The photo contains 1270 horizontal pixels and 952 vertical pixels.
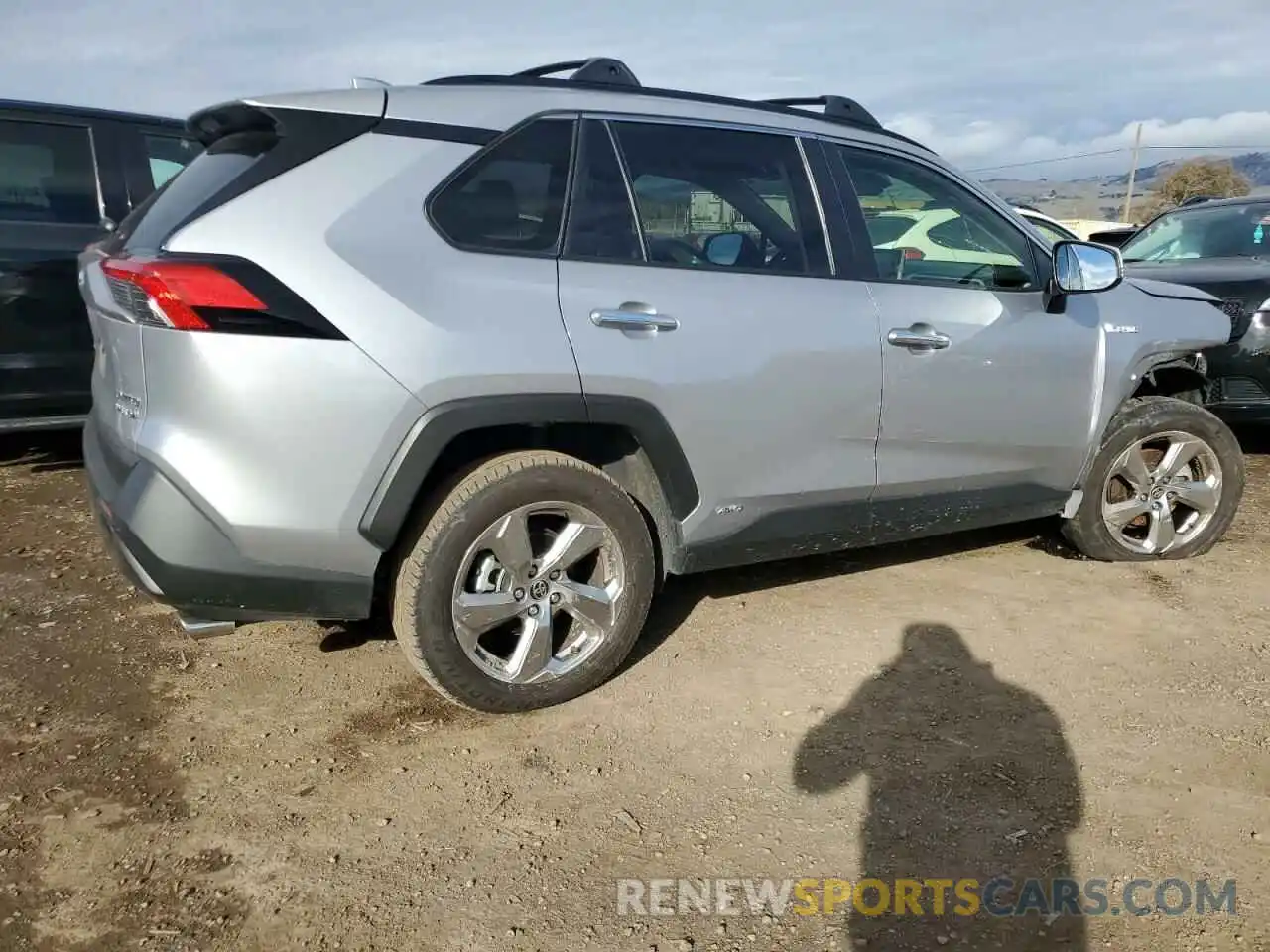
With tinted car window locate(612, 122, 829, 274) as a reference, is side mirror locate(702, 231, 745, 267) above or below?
below

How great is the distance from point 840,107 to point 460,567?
7.44ft

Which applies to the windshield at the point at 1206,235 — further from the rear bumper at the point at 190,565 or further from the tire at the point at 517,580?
the rear bumper at the point at 190,565

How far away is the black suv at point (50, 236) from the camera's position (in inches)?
191

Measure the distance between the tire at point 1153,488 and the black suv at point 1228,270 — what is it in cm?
42

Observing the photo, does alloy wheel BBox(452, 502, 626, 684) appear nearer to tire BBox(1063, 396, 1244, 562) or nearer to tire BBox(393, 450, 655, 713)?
tire BBox(393, 450, 655, 713)

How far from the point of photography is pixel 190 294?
2424 millimetres

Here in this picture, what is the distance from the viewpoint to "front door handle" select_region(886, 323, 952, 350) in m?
3.35

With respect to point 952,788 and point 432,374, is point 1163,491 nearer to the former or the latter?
point 952,788

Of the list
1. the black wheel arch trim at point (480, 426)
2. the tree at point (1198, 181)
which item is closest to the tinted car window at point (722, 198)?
the black wheel arch trim at point (480, 426)

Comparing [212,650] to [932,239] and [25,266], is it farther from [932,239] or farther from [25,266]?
[932,239]

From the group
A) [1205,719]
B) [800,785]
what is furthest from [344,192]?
[1205,719]

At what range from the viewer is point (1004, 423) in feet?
12.1

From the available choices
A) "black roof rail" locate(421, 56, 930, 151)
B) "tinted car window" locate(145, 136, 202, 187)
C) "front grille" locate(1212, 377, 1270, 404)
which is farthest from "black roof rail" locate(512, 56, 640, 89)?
"front grille" locate(1212, 377, 1270, 404)

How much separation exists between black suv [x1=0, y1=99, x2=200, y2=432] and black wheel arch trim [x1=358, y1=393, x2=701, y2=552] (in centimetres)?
306
